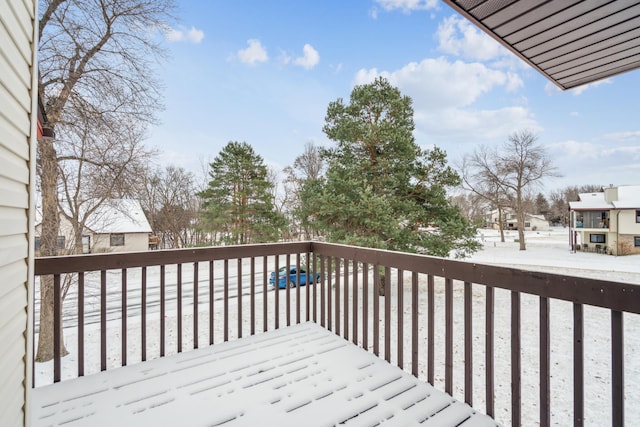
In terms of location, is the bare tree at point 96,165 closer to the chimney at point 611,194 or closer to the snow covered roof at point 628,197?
the snow covered roof at point 628,197

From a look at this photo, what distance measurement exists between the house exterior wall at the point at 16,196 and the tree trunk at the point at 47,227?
5.98 metres

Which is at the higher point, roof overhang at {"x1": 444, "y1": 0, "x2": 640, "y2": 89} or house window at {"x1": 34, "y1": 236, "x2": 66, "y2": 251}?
roof overhang at {"x1": 444, "y1": 0, "x2": 640, "y2": 89}

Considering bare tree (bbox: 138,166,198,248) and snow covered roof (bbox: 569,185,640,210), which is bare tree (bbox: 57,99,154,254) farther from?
snow covered roof (bbox: 569,185,640,210)

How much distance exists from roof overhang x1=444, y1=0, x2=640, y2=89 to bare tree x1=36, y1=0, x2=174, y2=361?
6.25 m

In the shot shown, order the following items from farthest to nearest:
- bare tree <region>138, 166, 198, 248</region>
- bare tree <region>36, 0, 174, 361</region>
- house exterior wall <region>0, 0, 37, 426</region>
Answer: bare tree <region>138, 166, 198, 248</region>, bare tree <region>36, 0, 174, 361</region>, house exterior wall <region>0, 0, 37, 426</region>

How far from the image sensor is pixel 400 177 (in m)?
8.19

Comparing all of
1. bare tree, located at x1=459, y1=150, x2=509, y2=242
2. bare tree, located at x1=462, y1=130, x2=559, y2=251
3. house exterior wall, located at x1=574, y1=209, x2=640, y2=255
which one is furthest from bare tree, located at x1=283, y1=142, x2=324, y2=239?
house exterior wall, located at x1=574, y1=209, x2=640, y2=255

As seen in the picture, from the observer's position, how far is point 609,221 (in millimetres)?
13172

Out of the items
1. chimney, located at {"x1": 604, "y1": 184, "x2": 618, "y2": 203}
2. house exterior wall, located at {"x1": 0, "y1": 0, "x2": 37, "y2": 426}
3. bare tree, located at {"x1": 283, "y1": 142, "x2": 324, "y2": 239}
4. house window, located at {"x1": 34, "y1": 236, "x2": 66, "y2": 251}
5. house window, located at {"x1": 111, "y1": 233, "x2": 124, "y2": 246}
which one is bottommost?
house window, located at {"x1": 111, "y1": 233, "x2": 124, "y2": 246}

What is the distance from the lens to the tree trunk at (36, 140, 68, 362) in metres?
5.52

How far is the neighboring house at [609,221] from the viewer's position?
1073 centimetres

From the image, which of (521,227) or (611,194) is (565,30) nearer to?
(611,194)

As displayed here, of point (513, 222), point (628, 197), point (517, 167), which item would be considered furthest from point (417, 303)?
point (513, 222)

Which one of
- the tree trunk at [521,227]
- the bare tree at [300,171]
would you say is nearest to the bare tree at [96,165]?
the bare tree at [300,171]
